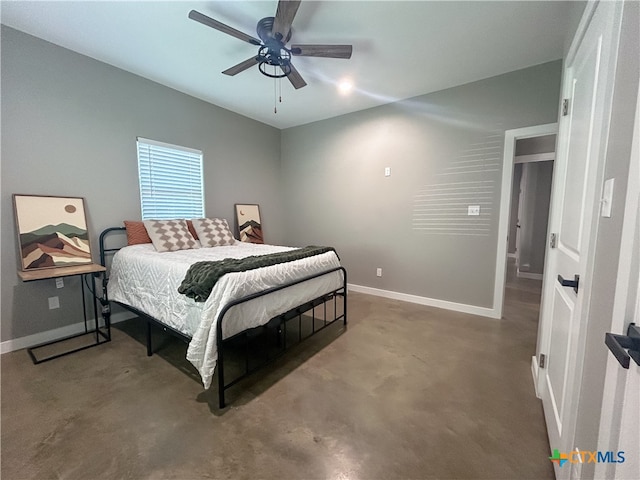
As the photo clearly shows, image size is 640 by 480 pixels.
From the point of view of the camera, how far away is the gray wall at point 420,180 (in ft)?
9.57

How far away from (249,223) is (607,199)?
3955 mm

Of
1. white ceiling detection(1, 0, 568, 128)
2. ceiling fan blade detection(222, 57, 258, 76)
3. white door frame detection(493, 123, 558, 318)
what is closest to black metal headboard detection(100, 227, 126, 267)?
white ceiling detection(1, 0, 568, 128)

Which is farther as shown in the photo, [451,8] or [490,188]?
[490,188]

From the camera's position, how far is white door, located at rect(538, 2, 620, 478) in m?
0.97

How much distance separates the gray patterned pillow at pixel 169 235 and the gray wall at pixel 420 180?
2.12 metres

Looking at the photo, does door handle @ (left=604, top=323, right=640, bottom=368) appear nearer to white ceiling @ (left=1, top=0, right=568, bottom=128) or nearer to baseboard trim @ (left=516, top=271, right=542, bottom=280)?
white ceiling @ (left=1, top=0, right=568, bottom=128)

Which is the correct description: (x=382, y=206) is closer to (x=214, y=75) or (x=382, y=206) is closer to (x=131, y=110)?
(x=214, y=75)

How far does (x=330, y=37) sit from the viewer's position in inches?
89.9

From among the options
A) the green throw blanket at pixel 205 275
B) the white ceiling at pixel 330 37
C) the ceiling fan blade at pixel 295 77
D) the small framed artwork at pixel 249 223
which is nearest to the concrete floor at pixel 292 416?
the green throw blanket at pixel 205 275

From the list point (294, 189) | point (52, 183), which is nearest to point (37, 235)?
point (52, 183)

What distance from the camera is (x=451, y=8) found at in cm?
192

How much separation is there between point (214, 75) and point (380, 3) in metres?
1.94

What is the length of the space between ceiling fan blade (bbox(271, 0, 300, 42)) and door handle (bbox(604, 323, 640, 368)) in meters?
2.09

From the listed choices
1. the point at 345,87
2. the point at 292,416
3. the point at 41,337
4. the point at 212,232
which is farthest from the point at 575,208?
the point at 41,337
